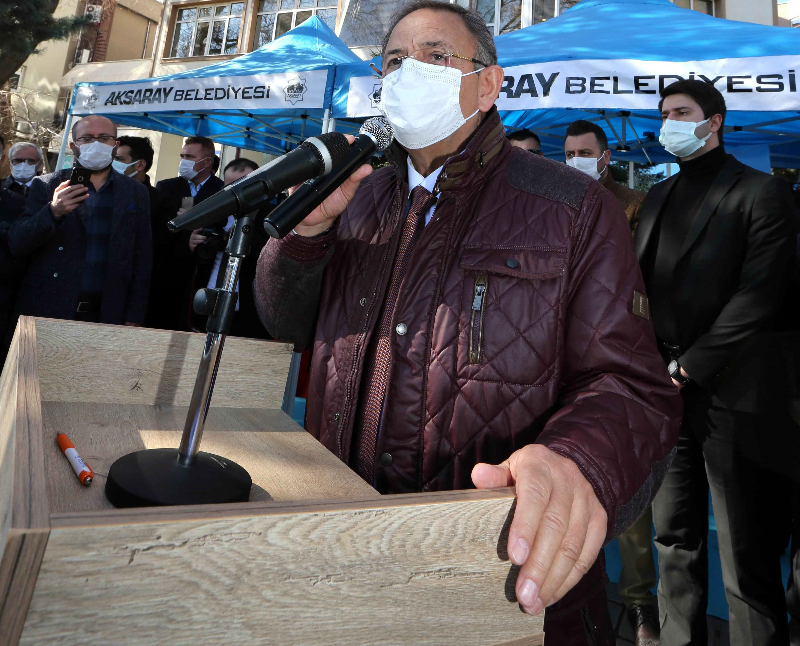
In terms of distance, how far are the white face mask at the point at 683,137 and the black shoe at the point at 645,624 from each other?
7.10ft

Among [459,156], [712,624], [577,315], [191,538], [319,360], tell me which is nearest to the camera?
[191,538]

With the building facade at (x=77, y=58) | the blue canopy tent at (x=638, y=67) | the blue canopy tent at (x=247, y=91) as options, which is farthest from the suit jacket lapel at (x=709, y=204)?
the building facade at (x=77, y=58)

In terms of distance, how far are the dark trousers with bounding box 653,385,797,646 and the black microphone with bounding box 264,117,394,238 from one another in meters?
1.89

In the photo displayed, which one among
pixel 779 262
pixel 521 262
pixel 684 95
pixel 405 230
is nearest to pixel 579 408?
pixel 521 262

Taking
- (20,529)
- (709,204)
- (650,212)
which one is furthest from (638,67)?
(20,529)

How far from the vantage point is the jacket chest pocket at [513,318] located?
49.4 inches

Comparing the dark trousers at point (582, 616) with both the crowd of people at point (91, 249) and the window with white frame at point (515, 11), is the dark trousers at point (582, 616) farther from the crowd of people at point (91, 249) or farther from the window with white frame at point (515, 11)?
the window with white frame at point (515, 11)

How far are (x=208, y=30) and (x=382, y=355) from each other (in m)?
20.0

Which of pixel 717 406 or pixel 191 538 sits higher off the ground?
pixel 717 406

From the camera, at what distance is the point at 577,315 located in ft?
4.10

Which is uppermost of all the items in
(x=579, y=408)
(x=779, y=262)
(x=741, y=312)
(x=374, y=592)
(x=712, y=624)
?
(x=779, y=262)

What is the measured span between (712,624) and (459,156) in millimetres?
2723

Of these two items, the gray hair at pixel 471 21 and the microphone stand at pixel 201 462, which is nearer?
the microphone stand at pixel 201 462

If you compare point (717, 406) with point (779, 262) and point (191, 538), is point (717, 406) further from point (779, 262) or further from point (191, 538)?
point (191, 538)
